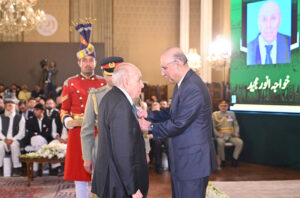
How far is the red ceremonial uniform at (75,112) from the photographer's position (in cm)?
322

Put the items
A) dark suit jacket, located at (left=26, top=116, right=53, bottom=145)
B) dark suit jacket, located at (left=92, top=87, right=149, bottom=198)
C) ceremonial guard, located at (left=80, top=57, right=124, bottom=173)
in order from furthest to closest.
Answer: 1. dark suit jacket, located at (left=26, top=116, right=53, bottom=145)
2. ceremonial guard, located at (left=80, top=57, right=124, bottom=173)
3. dark suit jacket, located at (left=92, top=87, right=149, bottom=198)

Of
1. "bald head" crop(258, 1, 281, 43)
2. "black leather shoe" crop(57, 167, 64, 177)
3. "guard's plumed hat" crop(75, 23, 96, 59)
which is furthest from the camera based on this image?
"bald head" crop(258, 1, 281, 43)

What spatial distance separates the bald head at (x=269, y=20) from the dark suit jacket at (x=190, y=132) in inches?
219

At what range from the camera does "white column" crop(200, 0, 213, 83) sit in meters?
14.0

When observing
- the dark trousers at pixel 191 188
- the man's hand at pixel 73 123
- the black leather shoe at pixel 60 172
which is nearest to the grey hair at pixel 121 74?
the dark trousers at pixel 191 188

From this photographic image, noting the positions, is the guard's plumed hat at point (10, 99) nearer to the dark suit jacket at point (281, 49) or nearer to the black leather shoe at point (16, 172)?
the black leather shoe at point (16, 172)

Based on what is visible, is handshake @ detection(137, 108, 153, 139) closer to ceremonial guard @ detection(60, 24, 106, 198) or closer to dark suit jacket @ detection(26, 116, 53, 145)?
ceremonial guard @ detection(60, 24, 106, 198)

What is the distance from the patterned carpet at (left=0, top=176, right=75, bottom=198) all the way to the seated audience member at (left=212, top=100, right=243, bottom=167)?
313cm

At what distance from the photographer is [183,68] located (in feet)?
9.07

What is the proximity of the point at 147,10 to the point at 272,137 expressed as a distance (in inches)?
393

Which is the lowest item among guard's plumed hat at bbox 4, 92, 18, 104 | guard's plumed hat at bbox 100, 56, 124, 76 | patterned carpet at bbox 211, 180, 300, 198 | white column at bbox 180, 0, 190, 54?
patterned carpet at bbox 211, 180, 300, 198

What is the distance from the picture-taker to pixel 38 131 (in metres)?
6.89

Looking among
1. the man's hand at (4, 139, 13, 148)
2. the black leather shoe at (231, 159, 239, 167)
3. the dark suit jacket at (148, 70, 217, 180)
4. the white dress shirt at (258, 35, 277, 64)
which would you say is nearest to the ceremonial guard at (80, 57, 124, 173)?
the dark suit jacket at (148, 70, 217, 180)

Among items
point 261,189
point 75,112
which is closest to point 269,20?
point 261,189
